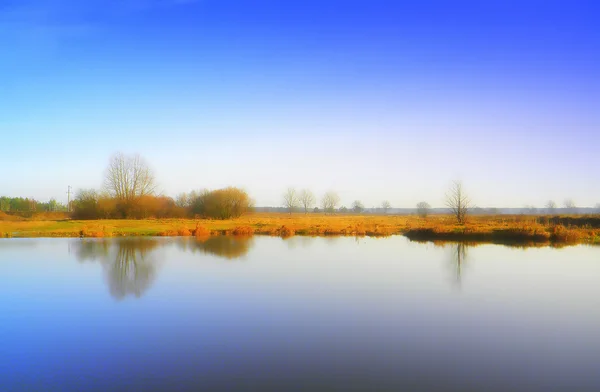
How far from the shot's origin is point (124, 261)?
17.1 m

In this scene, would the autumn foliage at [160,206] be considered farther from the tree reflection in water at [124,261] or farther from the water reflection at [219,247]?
the water reflection at [219,247]

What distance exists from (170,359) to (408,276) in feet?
30.8

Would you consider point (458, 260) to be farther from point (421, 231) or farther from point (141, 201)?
point (141, 201)

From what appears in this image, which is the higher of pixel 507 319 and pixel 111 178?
pixel 111 178

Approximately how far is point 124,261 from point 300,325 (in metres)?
11.2

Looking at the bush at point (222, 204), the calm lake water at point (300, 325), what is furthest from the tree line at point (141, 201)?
the calm lake water at point (300, 325)

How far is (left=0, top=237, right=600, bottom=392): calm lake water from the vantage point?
5902mm

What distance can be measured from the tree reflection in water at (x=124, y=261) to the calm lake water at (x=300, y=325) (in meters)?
0.12

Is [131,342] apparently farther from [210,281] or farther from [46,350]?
[210,281]

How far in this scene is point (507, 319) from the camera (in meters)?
8.89

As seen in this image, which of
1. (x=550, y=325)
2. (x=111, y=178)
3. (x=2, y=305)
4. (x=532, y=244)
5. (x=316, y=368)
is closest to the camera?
(x=316, y=368)

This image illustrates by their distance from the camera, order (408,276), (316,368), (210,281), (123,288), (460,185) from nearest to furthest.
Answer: (316,368) → (123,288) → (210,281) → (408,276) → (460,185)

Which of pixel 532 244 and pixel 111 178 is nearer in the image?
pixel 532 244

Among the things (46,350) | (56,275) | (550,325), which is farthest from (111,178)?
(550,325)
